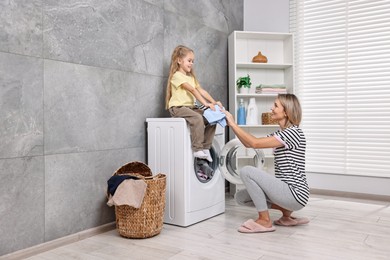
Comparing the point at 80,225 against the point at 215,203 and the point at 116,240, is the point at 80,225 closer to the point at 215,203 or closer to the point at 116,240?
the point at 116,240

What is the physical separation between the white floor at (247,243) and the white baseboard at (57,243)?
0.13 feet

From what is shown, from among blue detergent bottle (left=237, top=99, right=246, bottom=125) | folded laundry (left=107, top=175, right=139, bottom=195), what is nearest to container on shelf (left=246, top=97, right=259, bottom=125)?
blue detergent bottle (left=237, top=99, right=246, bottom=125)

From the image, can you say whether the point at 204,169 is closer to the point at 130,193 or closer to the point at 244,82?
the point at 130,193

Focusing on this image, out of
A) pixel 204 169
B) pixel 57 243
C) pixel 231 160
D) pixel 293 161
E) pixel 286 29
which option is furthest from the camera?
pixel 286 29

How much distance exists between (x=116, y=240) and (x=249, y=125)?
1.86m

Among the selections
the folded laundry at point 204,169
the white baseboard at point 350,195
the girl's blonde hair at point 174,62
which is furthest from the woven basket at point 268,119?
the girl's blonde hair at point 174,62

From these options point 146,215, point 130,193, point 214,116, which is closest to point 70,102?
point 130,193

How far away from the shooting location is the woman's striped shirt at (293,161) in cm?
233

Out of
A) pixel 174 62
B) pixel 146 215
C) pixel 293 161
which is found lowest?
pixel 146 215

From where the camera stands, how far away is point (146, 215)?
2.21 m

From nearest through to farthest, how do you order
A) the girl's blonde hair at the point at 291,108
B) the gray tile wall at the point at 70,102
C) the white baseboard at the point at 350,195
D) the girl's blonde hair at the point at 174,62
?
1. the gray tile wall at the point at 70,102
2. the girl's blonde hair at the point at 291,108
3. the girl's blonde hair at the point at 174,62
4. the white baseboard at the point at 350,195

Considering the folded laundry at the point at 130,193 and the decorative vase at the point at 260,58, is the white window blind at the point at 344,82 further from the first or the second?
the folded laundry at the point at 130,193

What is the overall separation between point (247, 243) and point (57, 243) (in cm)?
112

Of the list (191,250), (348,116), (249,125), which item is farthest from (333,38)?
(191,250)
